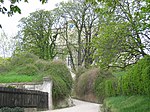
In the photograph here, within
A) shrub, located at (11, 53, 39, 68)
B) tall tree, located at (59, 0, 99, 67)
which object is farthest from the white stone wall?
tall tree, located at (59, 0, 99, 67)

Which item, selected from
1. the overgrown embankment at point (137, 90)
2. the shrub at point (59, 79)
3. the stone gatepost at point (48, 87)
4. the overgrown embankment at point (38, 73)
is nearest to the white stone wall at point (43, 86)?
the stone gatepost at point (48, 87)

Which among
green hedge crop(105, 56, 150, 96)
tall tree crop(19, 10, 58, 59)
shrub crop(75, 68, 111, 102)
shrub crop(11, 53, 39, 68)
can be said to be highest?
tall tree crop(19, 10, 58, 59)

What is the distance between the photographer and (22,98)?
1617cm

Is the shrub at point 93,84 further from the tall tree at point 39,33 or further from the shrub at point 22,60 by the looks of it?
the tall tree at point 39,33

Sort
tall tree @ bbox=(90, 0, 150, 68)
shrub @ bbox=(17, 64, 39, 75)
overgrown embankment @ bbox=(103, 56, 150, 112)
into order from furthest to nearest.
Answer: shrub @ bbox=(17, 64, 39, 75)
tall tree @ bbox=(90, 0, 150, 68)
overgrown embankment @ bbox=(103, 56, 150, 112)

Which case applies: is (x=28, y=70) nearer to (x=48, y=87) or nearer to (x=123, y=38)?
(x=48, y=87)

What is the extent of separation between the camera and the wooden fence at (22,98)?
1427cm

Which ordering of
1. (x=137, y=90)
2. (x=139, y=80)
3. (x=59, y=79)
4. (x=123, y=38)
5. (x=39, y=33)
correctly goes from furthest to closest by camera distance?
(x=39, y=33), (x=59, y=79), (x=123, y=38), (x=137, y=90), (x=139, y=80)

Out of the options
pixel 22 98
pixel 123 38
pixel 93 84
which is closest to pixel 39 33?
pixel 93 84

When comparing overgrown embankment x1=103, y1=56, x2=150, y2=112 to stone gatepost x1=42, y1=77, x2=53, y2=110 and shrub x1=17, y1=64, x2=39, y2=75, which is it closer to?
stone gatepost x1=42, y1=77, x2=53, y2=110

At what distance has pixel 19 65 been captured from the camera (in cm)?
2502

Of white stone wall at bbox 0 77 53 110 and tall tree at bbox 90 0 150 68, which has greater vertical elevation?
tall tree at bbox 90 0 150 68

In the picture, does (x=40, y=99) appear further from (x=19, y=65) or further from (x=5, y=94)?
(x=19, y=65)

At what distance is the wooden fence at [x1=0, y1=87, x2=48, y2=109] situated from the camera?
1427cm
